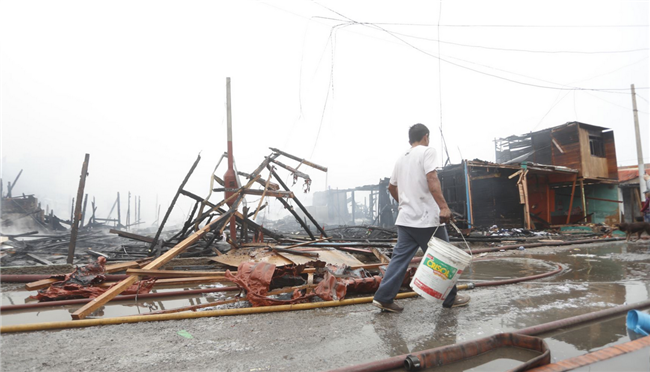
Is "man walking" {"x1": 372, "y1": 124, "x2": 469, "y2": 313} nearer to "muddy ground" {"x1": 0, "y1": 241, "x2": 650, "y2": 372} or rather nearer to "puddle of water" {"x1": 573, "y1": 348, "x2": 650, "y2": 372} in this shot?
"muddy ground" {"x1": 0, "y1": 241, "x2": 650, "y2": 372}

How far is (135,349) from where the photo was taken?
2172 mm

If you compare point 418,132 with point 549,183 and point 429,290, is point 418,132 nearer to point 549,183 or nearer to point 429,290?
point 429,290

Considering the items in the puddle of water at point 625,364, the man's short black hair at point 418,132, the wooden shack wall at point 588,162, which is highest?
the wooden shack wall at point 588,162

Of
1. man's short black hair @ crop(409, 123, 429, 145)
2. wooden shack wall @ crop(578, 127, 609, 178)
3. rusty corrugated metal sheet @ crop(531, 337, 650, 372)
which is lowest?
rusty corrugated metal sheet @ crop(531, 337, 650, 372)

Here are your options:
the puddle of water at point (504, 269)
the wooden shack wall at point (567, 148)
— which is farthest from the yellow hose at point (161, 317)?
the wooden shack wall at point (567, 148)

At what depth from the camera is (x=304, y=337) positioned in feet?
7.68

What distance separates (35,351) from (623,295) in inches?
212

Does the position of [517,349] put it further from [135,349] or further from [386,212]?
[386,212]

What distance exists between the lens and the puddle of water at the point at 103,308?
121 inches

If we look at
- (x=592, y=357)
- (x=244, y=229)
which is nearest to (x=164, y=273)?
(x=244, y=229)

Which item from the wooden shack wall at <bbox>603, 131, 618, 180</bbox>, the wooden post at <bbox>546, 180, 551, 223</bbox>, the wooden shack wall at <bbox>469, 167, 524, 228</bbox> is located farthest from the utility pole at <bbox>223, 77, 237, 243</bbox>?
the wooden shack wall at <bbox>603, 131, 618, 180</bbox>

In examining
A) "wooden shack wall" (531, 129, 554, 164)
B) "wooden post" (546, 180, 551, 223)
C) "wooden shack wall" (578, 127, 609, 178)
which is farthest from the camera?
"wooden shack wall" (531, 129, 554, 164)

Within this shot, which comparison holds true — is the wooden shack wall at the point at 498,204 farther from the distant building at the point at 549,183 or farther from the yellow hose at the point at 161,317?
the yellow hose at the point at 161,317

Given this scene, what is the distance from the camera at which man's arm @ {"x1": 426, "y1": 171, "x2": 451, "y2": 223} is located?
9.52 ft
